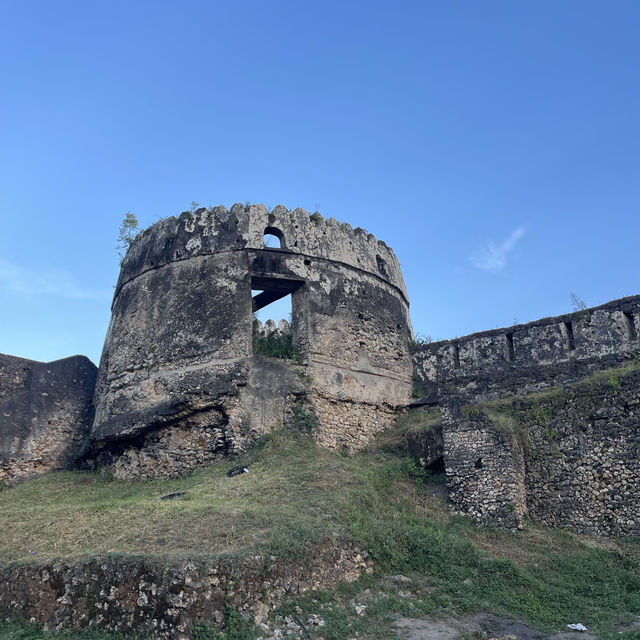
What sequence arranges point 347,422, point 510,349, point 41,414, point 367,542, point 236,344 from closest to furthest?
1. point 367,542
2. point 236,344
3. point 347,422
4. point 510,349
5. point 41,414

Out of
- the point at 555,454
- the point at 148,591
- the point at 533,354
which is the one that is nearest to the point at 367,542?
the point at 148,591

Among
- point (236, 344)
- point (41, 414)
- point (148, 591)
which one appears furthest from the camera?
point (41, 414)

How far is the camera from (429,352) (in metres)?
17.3

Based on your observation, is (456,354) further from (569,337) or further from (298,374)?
(298,374)

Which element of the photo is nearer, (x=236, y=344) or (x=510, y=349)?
(x=236, y=344)

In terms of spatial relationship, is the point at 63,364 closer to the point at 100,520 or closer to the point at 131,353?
the point at 131,353

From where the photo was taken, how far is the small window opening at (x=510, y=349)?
15886 mm

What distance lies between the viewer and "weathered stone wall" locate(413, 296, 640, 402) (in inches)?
579

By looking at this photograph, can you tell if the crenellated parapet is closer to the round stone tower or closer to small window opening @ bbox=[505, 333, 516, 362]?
the round stone tower

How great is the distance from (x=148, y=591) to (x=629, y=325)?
456 inches

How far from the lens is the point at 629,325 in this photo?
Answer: 583 inches

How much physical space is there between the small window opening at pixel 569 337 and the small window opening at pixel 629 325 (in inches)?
44.1

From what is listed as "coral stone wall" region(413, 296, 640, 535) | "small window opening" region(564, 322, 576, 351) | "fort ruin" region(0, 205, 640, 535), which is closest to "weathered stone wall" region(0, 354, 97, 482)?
"fort ruin" region(0, 205, 640, 535)

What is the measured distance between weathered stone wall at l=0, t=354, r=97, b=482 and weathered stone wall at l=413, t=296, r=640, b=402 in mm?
8571
